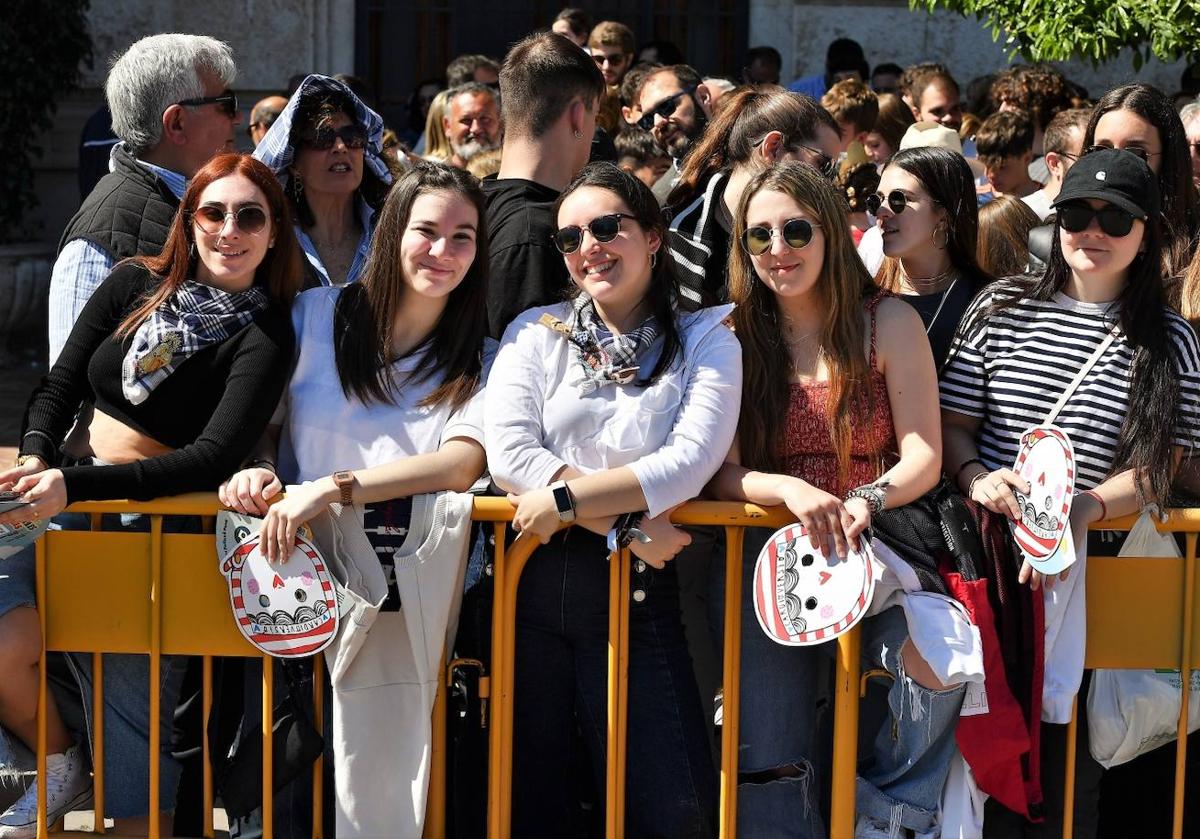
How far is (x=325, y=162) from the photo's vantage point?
471 cm

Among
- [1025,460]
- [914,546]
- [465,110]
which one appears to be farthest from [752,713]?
[465,110]

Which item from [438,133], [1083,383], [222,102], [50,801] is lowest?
[50,801]

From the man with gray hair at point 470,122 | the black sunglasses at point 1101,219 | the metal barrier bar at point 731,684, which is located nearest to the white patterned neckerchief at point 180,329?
the metal barrier bar at point 731,684

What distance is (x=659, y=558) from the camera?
12.0 ft

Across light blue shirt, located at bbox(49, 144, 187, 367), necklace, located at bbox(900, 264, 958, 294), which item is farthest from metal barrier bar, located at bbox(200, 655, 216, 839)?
necklace, located at bbox(900, 264, 958, 294)

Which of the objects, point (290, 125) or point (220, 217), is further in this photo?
point (290, 125)

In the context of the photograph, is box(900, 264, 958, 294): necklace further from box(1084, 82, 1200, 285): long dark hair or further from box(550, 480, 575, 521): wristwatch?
box(550, 480, 575, 521): wristwatch

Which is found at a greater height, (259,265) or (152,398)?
(259,265)

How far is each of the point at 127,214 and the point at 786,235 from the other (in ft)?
6.00

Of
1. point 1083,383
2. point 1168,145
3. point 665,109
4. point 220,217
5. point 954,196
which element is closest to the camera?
point 1083,383

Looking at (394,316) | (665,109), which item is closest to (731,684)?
(394,316)

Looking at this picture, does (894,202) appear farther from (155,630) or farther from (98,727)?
(98,727)

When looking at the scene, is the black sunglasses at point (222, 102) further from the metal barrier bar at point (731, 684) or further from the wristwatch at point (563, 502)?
the metal barrier bar at point (731, 684)

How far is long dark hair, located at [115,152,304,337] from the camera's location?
12.9 feet
